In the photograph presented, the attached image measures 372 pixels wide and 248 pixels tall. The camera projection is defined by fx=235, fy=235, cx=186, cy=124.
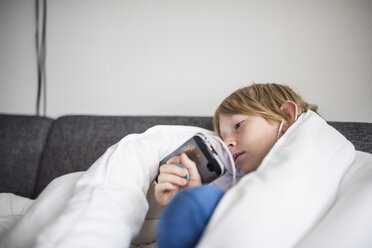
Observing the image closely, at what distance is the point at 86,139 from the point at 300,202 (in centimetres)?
77

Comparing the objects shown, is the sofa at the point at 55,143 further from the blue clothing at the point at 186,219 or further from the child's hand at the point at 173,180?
the blue clothing at the point at 186,219

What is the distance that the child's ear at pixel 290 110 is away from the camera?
647 millimetres

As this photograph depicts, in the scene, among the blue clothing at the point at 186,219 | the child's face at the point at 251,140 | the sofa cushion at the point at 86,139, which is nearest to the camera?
the blue clothing at the point at 186,219

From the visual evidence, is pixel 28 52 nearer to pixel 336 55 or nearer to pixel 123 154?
pixel 123 154

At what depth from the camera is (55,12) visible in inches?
46.4

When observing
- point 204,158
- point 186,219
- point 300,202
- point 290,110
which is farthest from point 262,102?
point 186,219

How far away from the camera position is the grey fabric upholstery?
34.8 inches

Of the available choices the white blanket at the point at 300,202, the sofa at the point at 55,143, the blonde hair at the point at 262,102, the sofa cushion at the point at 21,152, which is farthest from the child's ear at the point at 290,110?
the sofa cushion at the point at 21,152

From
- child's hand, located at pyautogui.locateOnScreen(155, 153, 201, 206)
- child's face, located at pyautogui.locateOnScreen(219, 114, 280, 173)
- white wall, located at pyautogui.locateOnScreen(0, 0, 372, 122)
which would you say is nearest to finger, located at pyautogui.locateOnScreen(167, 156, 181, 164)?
child's hand, located at pyautogui.locateOnScreen(155, 153, 201, 206)

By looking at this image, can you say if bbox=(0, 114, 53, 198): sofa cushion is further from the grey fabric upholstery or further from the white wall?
the white wall

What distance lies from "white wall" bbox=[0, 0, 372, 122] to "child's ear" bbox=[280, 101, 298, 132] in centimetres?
34

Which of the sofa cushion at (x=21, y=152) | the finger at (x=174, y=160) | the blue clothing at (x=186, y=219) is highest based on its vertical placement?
the blue clothing at (x=186, y=219)

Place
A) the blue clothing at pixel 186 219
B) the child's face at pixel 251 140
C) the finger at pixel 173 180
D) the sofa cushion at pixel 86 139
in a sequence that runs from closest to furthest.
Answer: the blue clothing at pixel 186 219, the finger at pixel 173 180, the child's face at pixel 251 140, the sofa cushion at pixel 86 139

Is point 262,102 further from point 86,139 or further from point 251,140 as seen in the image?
point 86,139
